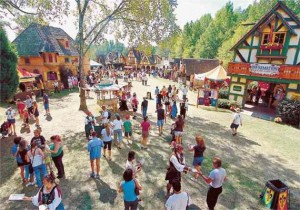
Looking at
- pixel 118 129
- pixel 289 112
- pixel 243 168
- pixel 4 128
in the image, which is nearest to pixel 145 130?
pixel 118 129

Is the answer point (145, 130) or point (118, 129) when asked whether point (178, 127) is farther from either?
point (118, 129)

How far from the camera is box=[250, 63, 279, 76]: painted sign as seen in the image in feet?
54.6

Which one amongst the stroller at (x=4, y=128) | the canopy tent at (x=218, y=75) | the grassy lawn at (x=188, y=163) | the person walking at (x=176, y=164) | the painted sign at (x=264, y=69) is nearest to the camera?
the person walking at (x=176, y=164)

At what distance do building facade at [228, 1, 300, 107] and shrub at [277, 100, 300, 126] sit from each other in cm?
139

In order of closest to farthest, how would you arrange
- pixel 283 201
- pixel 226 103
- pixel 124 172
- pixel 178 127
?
1. pixel 124 172
2. pixel 283 201
3. pixel 178 127
4. pixel 226 103

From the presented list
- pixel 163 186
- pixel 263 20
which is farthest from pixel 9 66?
pixel 263 20

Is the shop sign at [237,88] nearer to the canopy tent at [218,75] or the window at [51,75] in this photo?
the canopy tent at [218,75]

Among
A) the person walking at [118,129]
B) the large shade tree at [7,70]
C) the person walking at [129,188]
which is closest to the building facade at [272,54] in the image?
the person walking at [118,129]

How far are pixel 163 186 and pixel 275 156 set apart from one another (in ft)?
20.7

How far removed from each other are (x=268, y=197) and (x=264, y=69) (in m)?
14.0

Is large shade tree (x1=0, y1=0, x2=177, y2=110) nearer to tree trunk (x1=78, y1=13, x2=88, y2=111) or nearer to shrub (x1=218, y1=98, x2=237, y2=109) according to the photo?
tree trunk (x1=78, y1=13, x2=88, y2=111)

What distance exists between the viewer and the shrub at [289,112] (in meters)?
14.5

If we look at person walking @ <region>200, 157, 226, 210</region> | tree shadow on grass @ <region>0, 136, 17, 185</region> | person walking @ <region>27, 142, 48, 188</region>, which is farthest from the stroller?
person walking @ <region>200, 157, 226, 210</region>

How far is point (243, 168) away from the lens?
334 inches
